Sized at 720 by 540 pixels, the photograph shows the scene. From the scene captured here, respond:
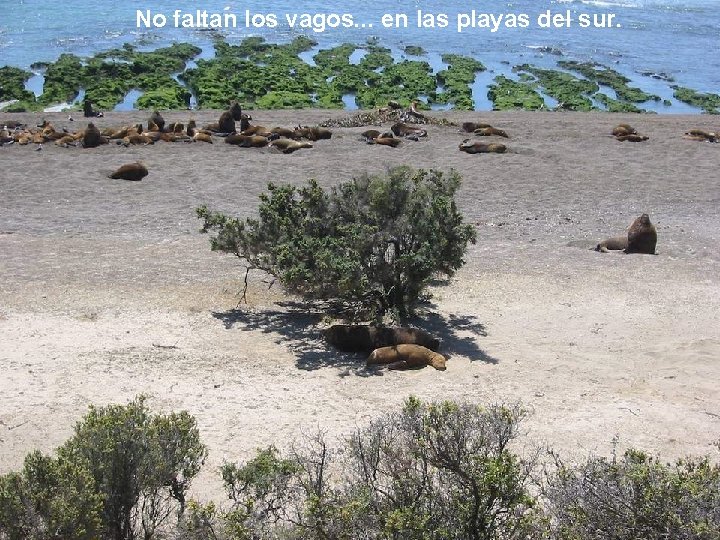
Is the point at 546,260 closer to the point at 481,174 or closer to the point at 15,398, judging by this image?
the point at 481,174

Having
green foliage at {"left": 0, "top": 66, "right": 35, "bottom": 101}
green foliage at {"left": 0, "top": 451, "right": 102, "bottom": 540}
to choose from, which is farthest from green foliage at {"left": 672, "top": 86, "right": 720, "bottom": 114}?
green foliage at {"left": 0, "top": 451, "right": 102, "bottom": 540}

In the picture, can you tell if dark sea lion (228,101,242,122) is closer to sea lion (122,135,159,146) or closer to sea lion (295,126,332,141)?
sea lion (295,126,332,141)

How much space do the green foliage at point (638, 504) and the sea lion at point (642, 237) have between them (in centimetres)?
1171

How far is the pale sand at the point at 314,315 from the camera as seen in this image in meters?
10.1

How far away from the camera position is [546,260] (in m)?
16.9

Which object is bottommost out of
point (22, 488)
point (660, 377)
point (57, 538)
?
point (660, 377)

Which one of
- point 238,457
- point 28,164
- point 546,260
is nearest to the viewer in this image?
point 238,457

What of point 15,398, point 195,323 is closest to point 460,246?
point 195,323

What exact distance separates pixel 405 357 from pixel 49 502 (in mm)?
6517

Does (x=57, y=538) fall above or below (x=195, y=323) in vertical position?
above

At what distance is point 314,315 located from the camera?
46.2 ft

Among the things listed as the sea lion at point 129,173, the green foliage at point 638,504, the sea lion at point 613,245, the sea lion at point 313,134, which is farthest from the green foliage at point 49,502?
the sea lion at point 313,134

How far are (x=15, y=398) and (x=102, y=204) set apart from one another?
35.6 feet

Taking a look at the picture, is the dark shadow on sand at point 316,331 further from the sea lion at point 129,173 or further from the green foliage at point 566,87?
the green foliage at point 566,87
